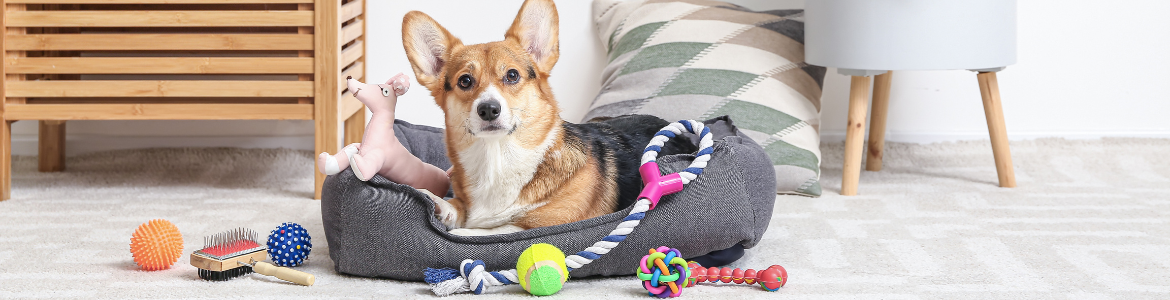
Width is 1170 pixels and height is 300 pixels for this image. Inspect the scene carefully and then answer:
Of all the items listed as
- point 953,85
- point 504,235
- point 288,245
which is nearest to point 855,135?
point 953,85

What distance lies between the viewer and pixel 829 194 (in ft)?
8.95

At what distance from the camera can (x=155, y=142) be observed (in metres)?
3.29

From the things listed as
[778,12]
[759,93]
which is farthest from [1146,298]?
[778,12]

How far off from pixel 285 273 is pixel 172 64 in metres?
1.25

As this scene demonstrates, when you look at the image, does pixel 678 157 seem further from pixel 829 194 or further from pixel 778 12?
pixel 778 12

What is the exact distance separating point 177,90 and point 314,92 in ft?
1.28

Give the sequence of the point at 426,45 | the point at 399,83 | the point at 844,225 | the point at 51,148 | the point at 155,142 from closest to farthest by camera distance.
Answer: the point at 426,45, the point at 399,83, the point at 844,225, the point at 51,148, the point at 155,142

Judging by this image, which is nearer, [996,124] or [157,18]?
[157,18]

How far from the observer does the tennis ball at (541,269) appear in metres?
1.54

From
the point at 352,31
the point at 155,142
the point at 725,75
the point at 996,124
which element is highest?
the point at 352,31

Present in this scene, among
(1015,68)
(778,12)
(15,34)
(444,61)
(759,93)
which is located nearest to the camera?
(444,61)

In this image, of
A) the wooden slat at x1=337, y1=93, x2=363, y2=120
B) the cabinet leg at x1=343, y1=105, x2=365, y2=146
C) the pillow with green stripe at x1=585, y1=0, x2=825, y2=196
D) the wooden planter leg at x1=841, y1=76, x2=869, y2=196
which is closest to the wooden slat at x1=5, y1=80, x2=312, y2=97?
the wooden slat at x1=337, y1=93, x2=363, y2=120

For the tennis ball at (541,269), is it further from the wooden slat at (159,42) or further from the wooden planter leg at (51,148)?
the wooden planter leg at (51,148)

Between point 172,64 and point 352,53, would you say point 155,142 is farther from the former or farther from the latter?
point 352,53
